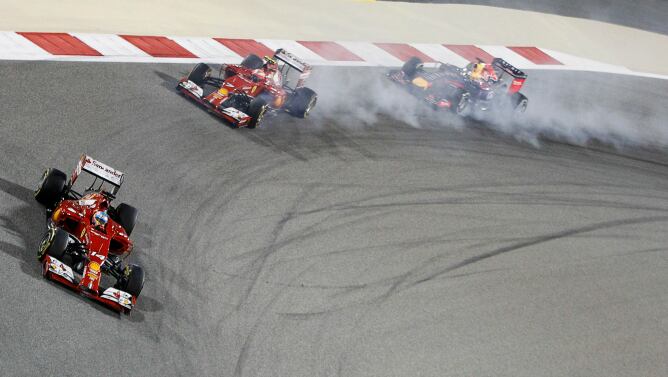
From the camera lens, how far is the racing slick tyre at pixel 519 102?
20.3m

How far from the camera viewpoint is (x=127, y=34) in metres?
18.5

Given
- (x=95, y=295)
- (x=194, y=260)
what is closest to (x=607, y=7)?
(x=194, y=260)

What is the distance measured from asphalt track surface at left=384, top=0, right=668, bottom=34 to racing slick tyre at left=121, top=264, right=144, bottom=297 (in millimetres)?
15472

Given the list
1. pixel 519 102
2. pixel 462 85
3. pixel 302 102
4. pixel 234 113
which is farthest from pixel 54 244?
pixel 519 102

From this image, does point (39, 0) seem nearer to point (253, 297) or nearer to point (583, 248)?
point (253, 297)

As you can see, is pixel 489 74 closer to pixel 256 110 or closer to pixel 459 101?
pixel 459 101

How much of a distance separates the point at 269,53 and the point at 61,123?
18.5 feet

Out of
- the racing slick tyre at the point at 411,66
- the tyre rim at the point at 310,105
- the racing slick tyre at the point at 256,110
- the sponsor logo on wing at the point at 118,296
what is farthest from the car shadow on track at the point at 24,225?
the racing slick tyre at the point at 411,66

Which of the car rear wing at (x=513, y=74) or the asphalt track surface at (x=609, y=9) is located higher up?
the asphalt track surface at (x=609, y=9)

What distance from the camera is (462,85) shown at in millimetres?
19578

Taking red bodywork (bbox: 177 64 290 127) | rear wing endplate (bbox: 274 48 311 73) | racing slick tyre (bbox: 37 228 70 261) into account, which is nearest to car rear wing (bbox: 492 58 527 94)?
rear wing endplate (bbox: 274 48 311 73)

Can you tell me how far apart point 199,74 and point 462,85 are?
206 inches

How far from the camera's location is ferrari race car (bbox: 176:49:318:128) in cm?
1650

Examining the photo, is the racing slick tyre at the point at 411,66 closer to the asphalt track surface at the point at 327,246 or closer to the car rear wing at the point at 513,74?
the asphalt track surface at the point at 327,246
